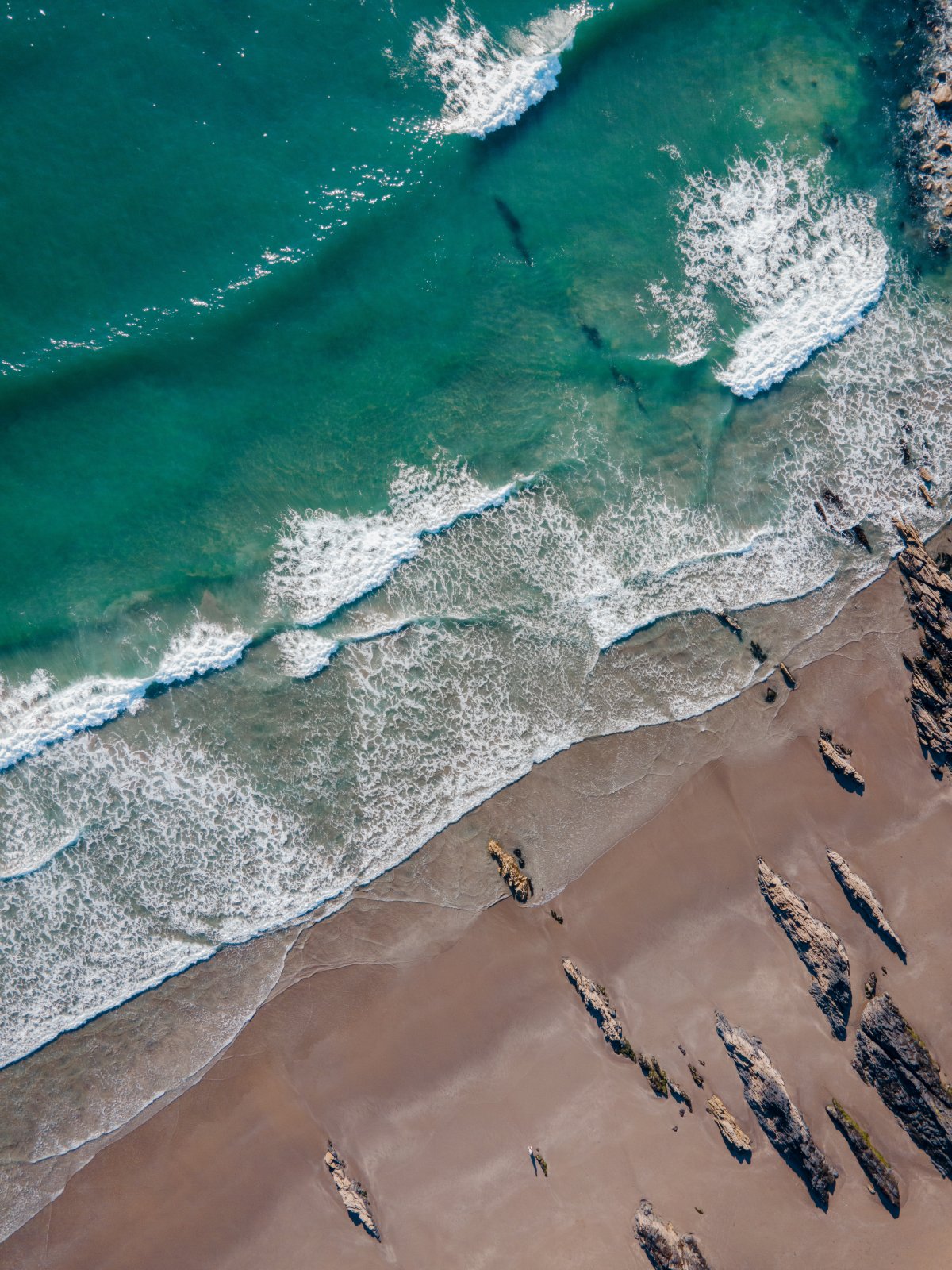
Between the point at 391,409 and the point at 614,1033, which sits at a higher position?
the point at 391,409

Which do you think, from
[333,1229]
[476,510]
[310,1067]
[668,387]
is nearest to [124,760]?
[310,1067]

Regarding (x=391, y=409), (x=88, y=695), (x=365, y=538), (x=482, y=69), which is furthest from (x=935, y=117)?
(x=88, y=695)

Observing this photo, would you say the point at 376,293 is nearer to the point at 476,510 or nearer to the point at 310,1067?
the point at 476,510

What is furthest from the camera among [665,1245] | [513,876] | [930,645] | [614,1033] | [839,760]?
[930,645]

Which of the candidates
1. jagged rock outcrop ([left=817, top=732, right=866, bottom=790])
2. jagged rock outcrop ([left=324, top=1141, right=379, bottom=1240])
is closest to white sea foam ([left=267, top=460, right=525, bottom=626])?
jagged rock outcrop ([left=817, top=732, right=866, bottom=790])

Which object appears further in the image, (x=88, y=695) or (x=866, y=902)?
(x=88, y=695)

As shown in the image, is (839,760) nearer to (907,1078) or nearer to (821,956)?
(821,956)

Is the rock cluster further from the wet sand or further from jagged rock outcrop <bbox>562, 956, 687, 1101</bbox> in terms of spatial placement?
jagged rock outcrop <bbox>562, 956, 687, 1101</bbox>
